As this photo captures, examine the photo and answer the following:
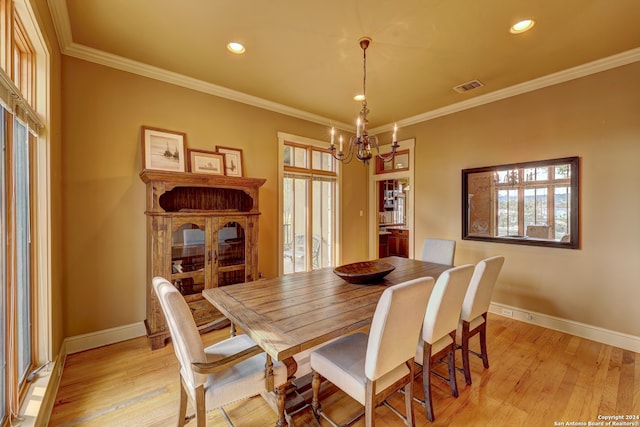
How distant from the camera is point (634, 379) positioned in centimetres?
217

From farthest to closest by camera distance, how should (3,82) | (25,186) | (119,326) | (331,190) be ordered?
1. (331,190)
2. (119,326)
3. (25,186)
4. (3,82)

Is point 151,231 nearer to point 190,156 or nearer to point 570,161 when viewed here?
point 190,156

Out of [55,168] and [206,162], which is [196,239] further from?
[55,168]

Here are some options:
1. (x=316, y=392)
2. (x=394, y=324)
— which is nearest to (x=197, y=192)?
(x=316, y=392)

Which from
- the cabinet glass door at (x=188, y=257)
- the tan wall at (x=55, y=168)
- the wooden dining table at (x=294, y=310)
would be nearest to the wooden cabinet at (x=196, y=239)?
the cabinet glass door at (x=188, y=257)

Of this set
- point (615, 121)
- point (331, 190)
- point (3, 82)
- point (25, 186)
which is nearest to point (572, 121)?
point (615, 121)

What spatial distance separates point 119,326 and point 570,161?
5.12 metres

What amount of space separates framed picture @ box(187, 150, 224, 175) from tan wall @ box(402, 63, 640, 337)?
3283 mm

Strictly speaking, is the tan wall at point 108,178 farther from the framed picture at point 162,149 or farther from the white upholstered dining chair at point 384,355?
the white upholstered dining chair at point 384,355

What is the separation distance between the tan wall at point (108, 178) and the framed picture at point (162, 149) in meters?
0.08

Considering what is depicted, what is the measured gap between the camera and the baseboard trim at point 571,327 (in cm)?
266

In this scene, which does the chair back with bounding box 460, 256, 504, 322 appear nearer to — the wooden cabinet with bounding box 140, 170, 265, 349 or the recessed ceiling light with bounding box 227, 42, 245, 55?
the wooden cabinet with bounding box 140, 170, 265, 349

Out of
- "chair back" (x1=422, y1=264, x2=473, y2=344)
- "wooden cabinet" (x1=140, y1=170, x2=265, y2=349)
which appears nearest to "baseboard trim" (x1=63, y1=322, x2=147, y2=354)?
"wooden cabinet" (x1=140, y1=170, x2=265, y2=349)

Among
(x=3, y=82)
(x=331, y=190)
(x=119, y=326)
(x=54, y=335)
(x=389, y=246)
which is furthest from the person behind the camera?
(x=389, y=246)
